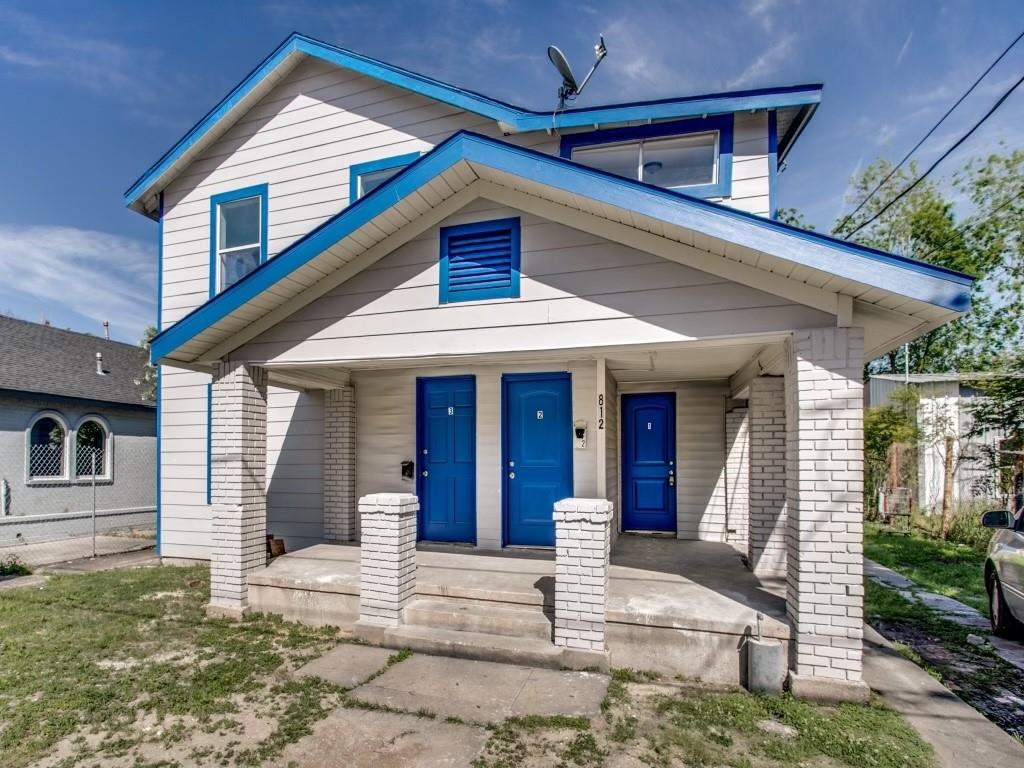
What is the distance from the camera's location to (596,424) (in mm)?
6531

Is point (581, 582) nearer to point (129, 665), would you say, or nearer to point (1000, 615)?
point (129, 665)

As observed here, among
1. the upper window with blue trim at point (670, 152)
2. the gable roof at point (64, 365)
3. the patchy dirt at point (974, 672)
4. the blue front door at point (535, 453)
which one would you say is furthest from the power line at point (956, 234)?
the gable roof at point (64, 365)

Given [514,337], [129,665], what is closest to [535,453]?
[514,337]

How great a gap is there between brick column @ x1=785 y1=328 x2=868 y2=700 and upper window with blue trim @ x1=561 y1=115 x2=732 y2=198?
302 centimetres

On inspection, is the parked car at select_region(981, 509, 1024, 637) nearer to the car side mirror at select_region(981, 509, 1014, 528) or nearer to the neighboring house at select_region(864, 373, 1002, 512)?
the car side mirror at select_region(981, 509, 1014, 528)

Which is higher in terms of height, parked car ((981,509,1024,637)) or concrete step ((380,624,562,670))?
parked car ((981,509,1024,637))

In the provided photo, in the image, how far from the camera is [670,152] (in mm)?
6566

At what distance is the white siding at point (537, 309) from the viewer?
14.2ft

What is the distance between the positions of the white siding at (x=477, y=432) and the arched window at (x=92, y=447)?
8.95 metres

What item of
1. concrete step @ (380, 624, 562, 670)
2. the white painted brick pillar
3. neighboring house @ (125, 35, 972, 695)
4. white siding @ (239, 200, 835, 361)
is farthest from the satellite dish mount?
concrete step @ (380, 624, 562, 670)

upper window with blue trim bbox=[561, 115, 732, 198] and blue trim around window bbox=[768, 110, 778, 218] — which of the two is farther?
upper window with blue trim bbox=[561, 115, 732, 198]

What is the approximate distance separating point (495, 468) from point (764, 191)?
4.64 m

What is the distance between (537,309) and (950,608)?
19.6ft

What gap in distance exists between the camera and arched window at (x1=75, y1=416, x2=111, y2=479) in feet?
41.2
